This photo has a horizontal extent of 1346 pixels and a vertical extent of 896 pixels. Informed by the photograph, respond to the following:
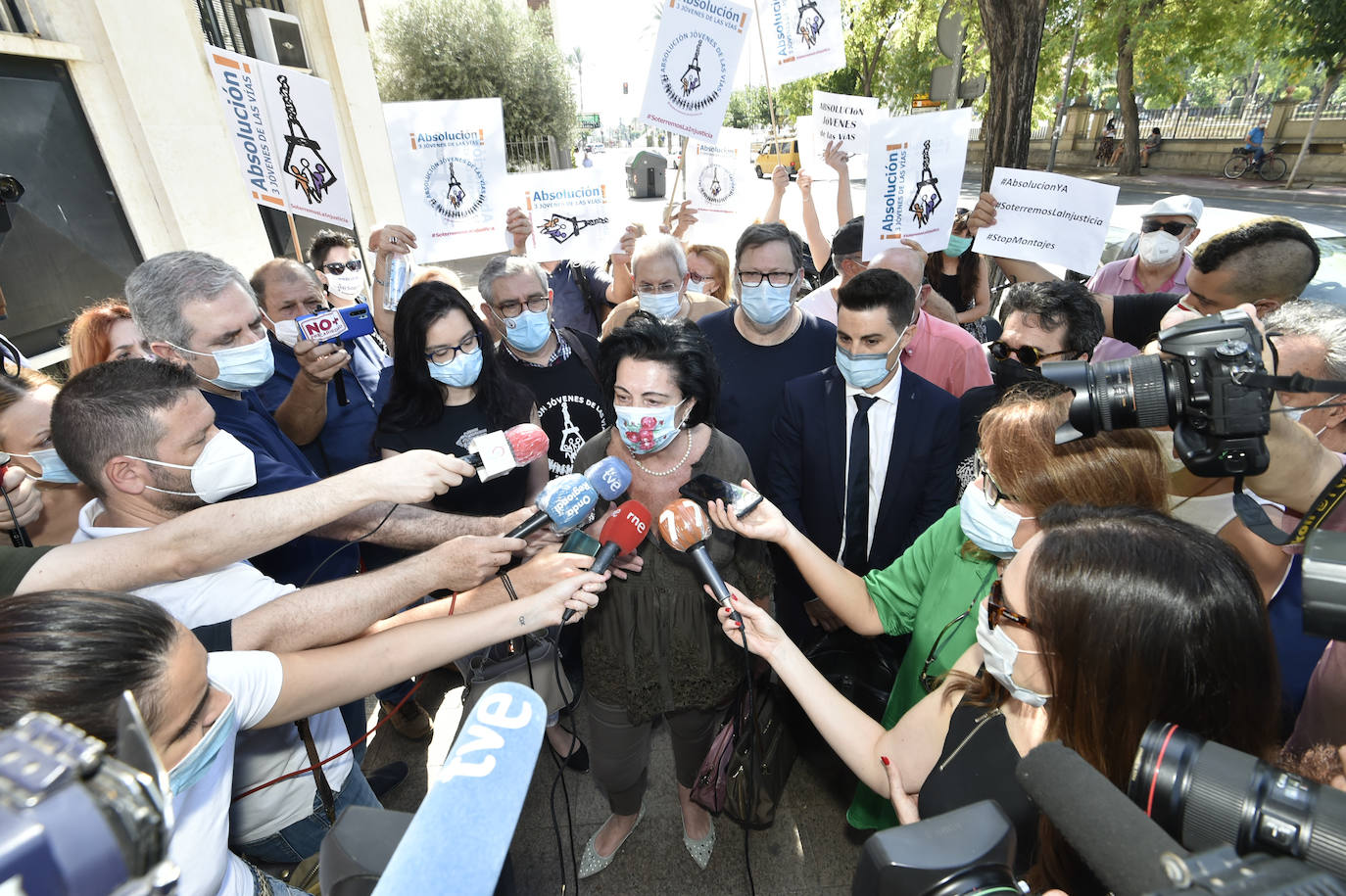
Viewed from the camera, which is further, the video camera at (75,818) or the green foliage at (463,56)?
the green foliage at (463,56)

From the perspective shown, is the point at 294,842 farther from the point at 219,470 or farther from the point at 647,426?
the point at 647,426

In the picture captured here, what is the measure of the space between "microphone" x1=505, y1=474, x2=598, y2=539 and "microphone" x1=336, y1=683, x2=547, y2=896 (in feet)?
2.81

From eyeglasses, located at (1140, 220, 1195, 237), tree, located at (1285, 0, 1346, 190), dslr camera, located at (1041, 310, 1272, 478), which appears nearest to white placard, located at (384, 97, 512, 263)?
dslr camera, located at (1041, 310, 1272, 478)

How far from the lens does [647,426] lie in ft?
7.01

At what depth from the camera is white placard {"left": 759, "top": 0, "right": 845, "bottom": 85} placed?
4.65 metres

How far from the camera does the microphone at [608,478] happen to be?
1962 millimetres

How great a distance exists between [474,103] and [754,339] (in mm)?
2450

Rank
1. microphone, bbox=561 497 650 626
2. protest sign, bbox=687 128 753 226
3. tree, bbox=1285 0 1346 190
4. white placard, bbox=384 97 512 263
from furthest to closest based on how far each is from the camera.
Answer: tree, bbox=1285 0 1346 190 → protest sign, bbox=687 128 753 226 → white placard, bbox=384 97 512 263 → microphone, bbox=561 497 650 626

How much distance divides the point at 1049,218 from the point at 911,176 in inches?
32.6

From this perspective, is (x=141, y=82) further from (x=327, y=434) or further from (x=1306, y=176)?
(x=1306, y=176)

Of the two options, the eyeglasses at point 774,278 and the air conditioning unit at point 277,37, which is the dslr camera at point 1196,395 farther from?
the air conditioning unit at point 277,37

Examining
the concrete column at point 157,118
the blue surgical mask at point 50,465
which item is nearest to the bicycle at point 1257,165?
the concrete column at point 157,118

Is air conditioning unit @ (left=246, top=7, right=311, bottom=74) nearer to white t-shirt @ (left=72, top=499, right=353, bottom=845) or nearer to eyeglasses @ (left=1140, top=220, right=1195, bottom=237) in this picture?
white t-shirt @ (left=72, top=499, right=353, bottom=845)

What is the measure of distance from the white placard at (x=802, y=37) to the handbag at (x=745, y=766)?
4536 mm
